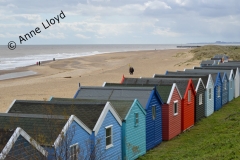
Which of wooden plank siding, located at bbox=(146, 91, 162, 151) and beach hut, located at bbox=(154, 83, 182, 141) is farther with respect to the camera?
beach hut, located at bbox=(154, 83, 182, 141)

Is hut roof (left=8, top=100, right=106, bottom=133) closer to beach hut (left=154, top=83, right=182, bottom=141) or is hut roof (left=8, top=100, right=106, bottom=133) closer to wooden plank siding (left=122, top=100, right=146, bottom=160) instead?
wooden plank siding (left=122, top=100, right=146, bottom=160)

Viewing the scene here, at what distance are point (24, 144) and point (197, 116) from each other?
17.8m

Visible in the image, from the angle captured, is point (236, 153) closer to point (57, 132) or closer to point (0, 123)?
point (57, 132)

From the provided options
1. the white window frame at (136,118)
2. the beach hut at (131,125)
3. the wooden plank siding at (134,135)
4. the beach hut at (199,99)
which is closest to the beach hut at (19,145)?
the beach hut at (131,125)

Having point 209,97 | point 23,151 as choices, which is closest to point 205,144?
point 23,151

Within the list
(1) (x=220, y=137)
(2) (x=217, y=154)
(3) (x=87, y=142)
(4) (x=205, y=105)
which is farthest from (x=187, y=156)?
(4) (x=205, y=105)

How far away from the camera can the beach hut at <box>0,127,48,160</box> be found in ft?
39.2

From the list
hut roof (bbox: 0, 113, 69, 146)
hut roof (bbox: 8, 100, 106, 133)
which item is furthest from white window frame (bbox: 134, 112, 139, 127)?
hut roof (bbox: 0, 113, 69, 146)

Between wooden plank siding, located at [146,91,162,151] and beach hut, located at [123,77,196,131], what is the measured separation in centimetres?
338

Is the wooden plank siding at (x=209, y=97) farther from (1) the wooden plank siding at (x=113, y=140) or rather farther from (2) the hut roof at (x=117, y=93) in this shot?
(1) the wooden plank siding at (x=113, y=140)

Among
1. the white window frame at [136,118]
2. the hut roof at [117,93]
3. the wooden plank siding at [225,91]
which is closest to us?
the white window frame at [136,118]

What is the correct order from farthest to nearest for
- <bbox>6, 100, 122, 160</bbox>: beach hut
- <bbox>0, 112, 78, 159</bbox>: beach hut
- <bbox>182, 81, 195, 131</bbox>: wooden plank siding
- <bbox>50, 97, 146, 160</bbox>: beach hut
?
<bbox>182, 81, 195, 131</bbox>: wooden plank siding → <bbox>50, 97, 146, 160</bbox>: beach hut → <bbox>6, 100, 122, 160</bbox>: beach hut → <bbox>0, 112, 78, 159</bbox>: beach hut

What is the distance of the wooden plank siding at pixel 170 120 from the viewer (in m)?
22.7

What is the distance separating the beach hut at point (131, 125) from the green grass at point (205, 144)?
77 cm
